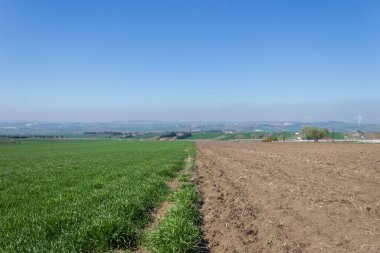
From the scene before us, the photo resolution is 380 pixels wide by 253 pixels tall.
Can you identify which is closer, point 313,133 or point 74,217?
point 74,217

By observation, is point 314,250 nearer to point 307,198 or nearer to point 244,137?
point 307,198

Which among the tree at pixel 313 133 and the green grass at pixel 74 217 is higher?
the green grass at pixel 74 217

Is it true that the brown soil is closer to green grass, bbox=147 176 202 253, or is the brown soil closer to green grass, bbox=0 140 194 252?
green grass, bbox=147 176 202 253

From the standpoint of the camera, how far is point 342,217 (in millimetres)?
9305

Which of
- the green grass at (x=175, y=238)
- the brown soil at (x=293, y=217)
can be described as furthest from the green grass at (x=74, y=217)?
the brown soil at (x=293, y=217)

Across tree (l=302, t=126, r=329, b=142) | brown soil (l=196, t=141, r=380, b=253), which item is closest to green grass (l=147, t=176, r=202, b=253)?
brown soil (l=196, t=141, r=380, b=253)

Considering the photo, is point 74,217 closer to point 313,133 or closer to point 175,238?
point 175,238

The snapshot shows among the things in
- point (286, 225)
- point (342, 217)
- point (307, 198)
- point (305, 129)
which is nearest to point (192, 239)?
point (286, 225)

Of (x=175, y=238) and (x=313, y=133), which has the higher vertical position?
(x=175, y=238)

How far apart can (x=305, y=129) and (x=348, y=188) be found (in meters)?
135

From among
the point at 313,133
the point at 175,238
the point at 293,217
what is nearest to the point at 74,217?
the point at 175,238

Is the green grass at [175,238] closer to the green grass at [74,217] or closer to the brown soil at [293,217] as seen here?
the brown soil at [293,217]

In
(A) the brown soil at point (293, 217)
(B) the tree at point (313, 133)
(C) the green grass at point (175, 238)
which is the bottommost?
(B) the tree at point (313, 133)

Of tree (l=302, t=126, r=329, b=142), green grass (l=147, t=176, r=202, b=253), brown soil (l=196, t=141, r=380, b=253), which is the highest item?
green grass (l=147, t=176, r=202, b=253)
